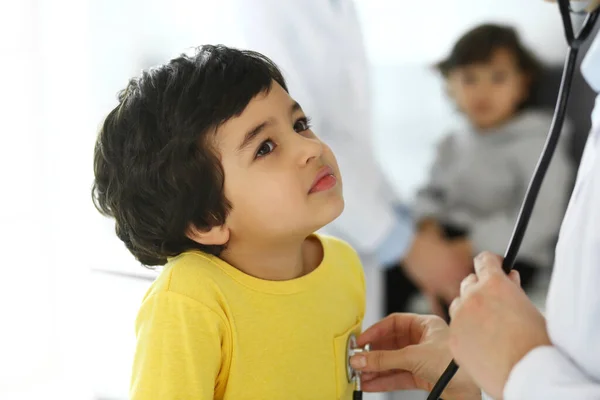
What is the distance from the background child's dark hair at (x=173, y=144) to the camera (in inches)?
32.7

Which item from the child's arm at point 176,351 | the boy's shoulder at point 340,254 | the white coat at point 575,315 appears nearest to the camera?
the white coat at point 575,315

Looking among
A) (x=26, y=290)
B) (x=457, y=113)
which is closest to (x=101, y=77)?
(x=26, y=290)

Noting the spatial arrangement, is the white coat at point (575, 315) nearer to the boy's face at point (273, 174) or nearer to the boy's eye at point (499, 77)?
the boy's face at point (273, 174)

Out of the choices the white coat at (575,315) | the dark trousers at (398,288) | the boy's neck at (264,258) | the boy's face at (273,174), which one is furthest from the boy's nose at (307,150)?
the dark trousers at (398,288)

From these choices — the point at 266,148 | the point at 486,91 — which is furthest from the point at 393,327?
the point at 486,91

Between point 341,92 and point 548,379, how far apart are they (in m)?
0.89

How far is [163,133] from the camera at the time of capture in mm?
835

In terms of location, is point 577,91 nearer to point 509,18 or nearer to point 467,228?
point 509,18

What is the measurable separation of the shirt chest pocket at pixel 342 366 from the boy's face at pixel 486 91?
1.05 m

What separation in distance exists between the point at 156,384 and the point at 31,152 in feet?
3.40

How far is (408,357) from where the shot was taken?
0.93m

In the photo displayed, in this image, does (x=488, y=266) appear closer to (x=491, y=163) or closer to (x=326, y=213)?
(x=326, y=213)

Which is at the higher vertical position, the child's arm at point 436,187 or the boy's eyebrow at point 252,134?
the boy's eyebrow at point 252,134

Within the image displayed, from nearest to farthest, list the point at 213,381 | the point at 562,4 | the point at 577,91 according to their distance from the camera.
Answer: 1. the point at 562,4
2. the point at 213,381
3. the point at 577,91
